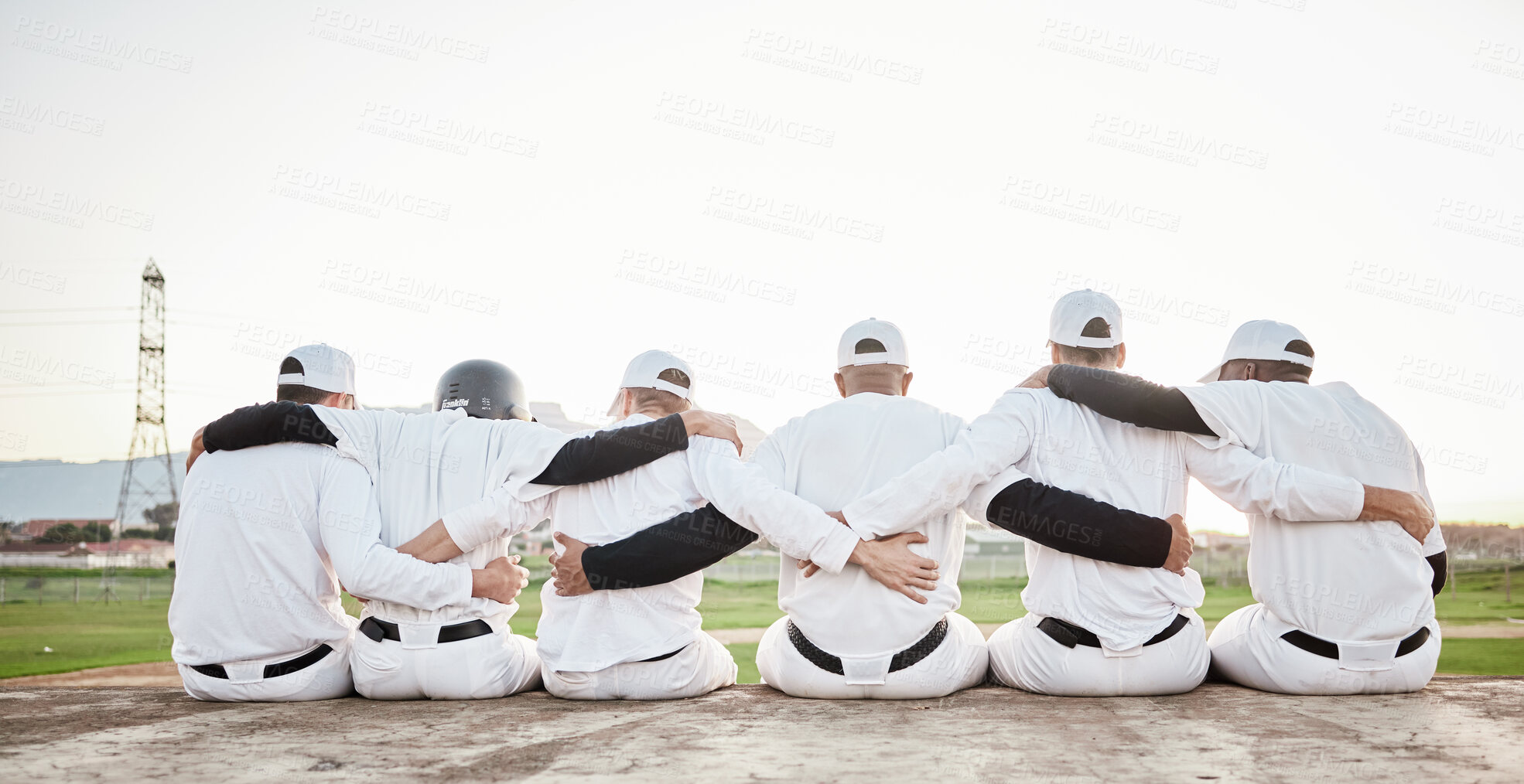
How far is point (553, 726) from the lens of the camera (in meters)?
4.06

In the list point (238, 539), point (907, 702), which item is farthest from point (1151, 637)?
point (238, 539)

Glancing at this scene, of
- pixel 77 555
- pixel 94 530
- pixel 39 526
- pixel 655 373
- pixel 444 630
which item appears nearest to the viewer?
pixel 444 630

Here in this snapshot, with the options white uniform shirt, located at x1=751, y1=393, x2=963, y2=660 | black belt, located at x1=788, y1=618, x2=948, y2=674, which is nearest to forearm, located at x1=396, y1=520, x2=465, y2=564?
white uniform shirt, located at x1=751, y1=393, x2=963, y2=660

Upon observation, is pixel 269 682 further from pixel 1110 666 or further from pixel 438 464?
pixel 1110 666

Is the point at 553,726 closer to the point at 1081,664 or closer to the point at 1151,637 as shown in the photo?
the point at 1081,664

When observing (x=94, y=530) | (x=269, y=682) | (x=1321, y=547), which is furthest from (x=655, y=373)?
(x=94, y=530)

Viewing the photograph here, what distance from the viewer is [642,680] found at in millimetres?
4871

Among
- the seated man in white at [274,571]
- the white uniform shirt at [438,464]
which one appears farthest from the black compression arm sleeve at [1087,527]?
the seated man in white at [274,571]

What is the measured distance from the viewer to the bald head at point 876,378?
5.13m

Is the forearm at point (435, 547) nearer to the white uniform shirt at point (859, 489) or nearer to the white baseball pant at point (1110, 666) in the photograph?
the white uniform shirt at point (859, 489)

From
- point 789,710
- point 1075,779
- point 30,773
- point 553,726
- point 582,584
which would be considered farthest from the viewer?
point 582,584

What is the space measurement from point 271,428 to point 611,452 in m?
1.71

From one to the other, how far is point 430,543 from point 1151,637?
3.59 metres

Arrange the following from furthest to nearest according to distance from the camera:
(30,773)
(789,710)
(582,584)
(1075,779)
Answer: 1. (582,584)
2. (789,710)
3. (30,773)
4. (1075,779)
